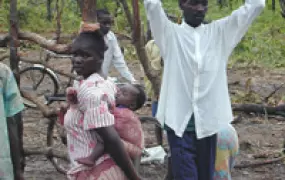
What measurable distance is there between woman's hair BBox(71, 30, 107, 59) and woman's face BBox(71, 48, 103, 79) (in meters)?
0.02

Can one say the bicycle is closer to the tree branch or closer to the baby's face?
the tree branch

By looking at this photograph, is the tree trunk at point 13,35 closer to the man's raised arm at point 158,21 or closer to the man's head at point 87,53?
the man's raised arm at point 158,21

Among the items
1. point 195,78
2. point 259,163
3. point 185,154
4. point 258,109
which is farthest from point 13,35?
point 258,109

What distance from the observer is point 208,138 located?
12.2ft

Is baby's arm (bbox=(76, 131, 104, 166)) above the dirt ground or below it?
→ above

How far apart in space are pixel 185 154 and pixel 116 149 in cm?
114

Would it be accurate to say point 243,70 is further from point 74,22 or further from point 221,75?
point 221,75

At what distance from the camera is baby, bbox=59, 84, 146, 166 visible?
2.64 m

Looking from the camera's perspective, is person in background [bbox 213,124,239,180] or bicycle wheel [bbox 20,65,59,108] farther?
bicycle wheel [bbox 20,65,59,108]

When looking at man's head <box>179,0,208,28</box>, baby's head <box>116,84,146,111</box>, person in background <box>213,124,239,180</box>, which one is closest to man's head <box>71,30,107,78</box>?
baby's head <box>116,84,146,111</box>

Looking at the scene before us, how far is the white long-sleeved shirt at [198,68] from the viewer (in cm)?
361

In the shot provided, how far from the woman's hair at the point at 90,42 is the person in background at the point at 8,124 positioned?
0.45 meters

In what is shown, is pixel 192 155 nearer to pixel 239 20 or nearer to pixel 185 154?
pixel 185 154

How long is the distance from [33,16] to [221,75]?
53.0 feet
